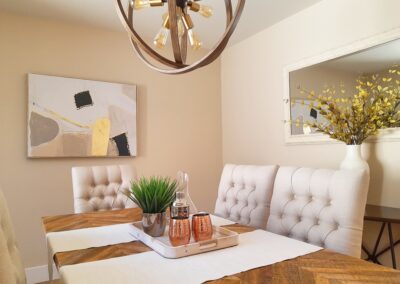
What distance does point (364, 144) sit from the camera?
210cm

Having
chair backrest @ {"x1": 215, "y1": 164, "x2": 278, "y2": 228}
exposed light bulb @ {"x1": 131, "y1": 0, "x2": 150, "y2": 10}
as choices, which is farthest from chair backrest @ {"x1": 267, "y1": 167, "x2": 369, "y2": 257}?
exposed light bulb @ {"x1": 131, "y1": 0, "x2": 150, "y2": 10}

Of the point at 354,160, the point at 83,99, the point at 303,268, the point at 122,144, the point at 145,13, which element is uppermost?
the point at 145,13

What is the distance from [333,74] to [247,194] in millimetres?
1166

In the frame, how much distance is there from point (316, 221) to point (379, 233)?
91 centimetres

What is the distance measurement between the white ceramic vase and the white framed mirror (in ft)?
0.64

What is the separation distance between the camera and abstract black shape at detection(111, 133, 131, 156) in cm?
289

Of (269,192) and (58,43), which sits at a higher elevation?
(58,43)

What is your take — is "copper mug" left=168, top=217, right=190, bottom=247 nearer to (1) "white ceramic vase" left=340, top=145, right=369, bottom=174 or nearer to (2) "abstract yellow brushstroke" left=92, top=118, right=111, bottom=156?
(1) "white ceramic vase" left=340, top=145, right=369, bottom=174

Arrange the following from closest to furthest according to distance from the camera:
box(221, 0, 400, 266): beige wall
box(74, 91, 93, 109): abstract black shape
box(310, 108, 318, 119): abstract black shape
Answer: box(221, 0, 400, 266): beige wall, box(310, 108, 318, 119): abstract black shape, box(74, 91, 93, 109): abstract black shape

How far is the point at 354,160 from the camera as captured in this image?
6.31 ft

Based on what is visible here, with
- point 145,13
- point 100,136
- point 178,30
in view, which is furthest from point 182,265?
point 145,13

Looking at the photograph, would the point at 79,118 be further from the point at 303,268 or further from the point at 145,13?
the point at 303,268

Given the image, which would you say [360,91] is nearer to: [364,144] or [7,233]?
[364,144]

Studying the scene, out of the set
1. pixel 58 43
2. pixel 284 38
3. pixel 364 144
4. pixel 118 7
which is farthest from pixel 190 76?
pixel 118 7
